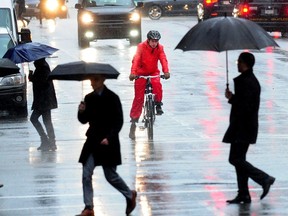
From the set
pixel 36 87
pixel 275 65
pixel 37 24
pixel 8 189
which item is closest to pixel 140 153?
pixel 36 87

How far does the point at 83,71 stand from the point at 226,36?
1.78 metres

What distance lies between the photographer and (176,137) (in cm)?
1902

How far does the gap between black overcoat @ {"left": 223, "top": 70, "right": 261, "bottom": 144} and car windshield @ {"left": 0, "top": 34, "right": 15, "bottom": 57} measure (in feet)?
37.8

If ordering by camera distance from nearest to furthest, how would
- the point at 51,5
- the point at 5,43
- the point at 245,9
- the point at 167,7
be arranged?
the point at 5,43
the point at 245,9
the point at 51,5
the point at 167,7

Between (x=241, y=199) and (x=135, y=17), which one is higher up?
(x=241, y=199)

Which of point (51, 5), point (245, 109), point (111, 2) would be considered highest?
point (245, 109)

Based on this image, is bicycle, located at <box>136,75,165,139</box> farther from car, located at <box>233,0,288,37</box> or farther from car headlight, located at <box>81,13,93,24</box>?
car, located at <box>233,0,288,37</box>

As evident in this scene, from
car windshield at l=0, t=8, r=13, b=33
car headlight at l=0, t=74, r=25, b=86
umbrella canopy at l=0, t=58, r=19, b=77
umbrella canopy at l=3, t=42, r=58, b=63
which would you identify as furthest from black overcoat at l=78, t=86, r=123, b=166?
car windshield at l=0, t=8, r=13, b=33

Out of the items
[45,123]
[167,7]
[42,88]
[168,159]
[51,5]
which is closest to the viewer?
[168,159]

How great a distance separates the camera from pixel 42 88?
17578mm

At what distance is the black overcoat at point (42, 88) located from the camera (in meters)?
17.6

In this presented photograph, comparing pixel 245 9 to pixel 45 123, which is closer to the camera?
pixel 45 123

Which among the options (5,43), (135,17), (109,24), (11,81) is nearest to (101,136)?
(11,81)

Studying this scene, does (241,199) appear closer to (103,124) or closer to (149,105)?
(103,124)
